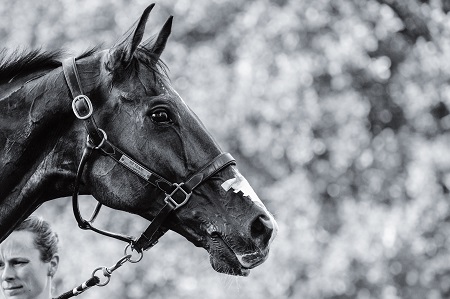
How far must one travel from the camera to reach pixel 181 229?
3721 mm

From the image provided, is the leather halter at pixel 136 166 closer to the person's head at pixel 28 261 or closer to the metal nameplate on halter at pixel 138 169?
the metal nameplate on halter at pixel 138 169

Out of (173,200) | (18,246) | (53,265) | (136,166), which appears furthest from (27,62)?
(53,265)

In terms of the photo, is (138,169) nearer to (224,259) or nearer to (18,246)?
(224,259)

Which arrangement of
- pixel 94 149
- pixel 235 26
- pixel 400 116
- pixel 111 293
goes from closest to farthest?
pixel 94 149
pixel 111 293
pixel 235 26
pixel 400 116

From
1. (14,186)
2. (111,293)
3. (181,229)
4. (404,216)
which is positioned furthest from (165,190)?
(404,216)

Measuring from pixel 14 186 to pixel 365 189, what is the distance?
1173 cm

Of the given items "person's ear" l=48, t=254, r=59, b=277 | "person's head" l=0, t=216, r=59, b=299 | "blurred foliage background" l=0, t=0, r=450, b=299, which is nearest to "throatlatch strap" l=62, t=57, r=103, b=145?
"person's head" l=0, t=216, r=59, b=299

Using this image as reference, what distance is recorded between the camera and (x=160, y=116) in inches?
145

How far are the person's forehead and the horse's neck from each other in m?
1.18

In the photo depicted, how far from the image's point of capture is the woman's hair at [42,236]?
195 inches

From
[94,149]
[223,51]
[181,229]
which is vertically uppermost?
[94,149]

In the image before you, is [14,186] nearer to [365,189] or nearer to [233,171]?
[233,171]

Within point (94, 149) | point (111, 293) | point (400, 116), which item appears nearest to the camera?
point (94, 149)

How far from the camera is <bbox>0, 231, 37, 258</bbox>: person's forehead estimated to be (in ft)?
16.0
